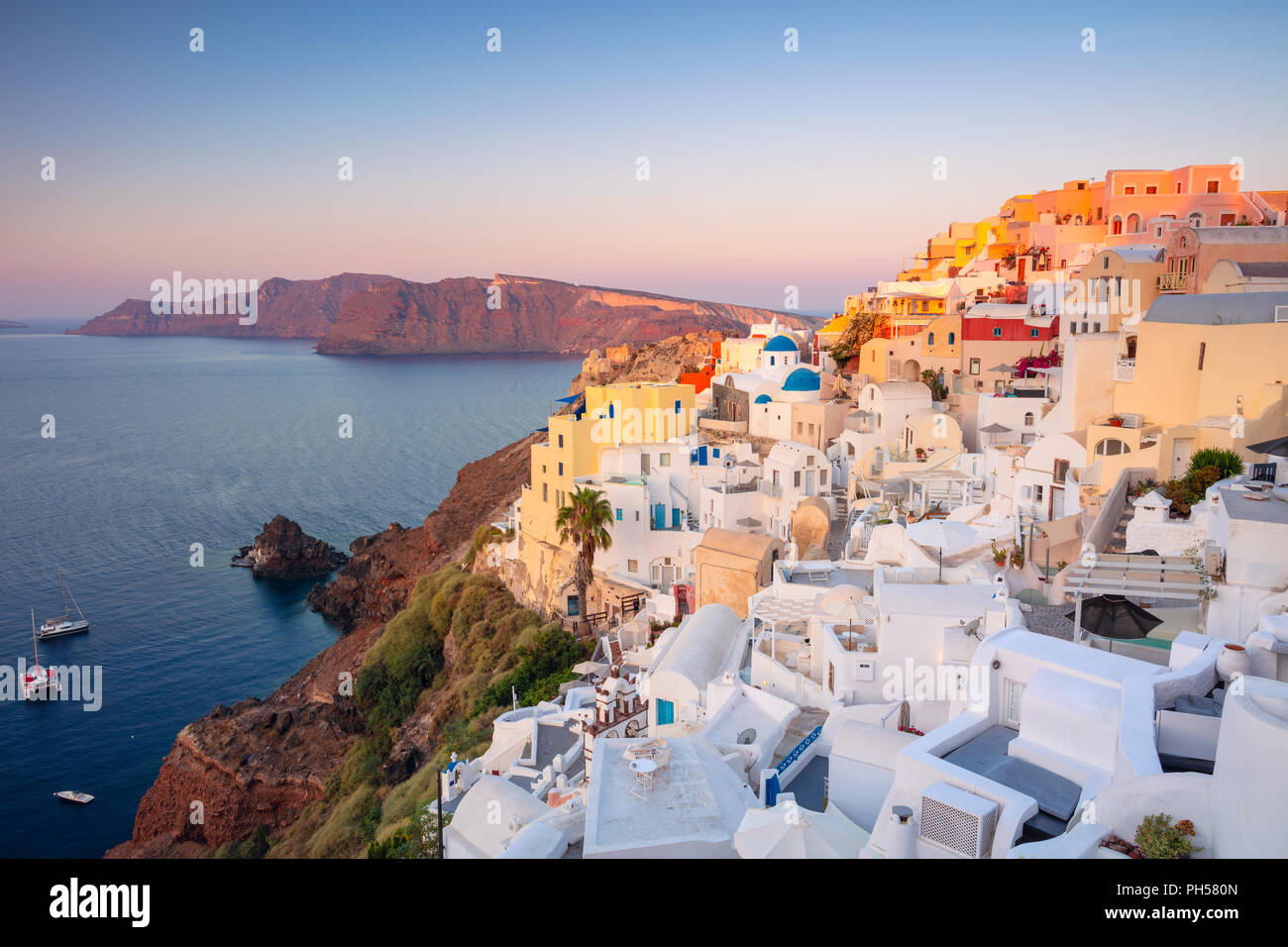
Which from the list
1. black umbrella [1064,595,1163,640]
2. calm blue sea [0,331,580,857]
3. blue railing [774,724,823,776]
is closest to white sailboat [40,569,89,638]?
calm blue sea [0,331,580,857]

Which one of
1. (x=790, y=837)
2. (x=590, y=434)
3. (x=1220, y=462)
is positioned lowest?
Answer: (x=790, y=837)

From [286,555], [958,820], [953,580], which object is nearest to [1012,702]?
[958,820]

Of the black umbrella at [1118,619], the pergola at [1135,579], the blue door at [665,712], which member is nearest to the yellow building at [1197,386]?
the pergola at [1135,579]

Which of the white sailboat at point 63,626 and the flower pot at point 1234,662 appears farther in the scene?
the white sailboat at point 63,626

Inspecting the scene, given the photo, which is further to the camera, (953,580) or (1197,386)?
(1197,386)

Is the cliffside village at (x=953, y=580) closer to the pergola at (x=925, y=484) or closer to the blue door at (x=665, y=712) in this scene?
the blue door at (x=665, y=712)

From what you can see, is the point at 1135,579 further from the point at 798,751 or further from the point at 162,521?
the point at 162,521

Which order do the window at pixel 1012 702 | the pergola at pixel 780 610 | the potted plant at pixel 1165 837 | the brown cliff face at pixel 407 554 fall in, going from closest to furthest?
the potted plant at pixel 1165 837 → the window at pixel 1012 702 → the pergola at pixel 780 610 → the brown cliff face at pixel 407 554
